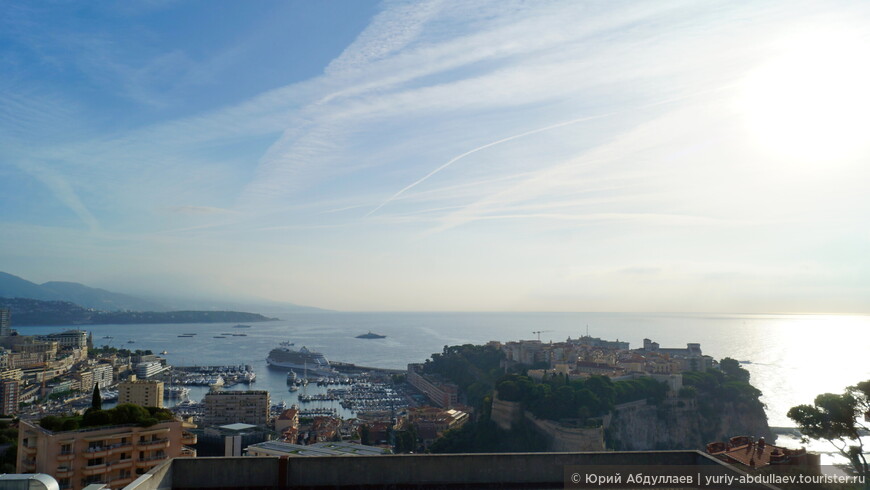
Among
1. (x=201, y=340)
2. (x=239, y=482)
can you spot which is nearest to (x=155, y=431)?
(x=239, y=482)

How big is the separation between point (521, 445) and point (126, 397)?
18932 millimetres

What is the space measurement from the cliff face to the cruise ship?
32141 millimetres

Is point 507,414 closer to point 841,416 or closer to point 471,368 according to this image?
point 841,416

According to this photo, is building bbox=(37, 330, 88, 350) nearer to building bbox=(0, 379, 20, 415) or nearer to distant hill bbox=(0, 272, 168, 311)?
building bbox=(0, 379, 20, 415)

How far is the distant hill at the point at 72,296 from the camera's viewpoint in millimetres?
170000

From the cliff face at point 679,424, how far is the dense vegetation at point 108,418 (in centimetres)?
1416

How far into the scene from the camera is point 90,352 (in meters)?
47.9

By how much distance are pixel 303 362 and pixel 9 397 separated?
24284 millimetres

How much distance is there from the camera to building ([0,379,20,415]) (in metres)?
27.8

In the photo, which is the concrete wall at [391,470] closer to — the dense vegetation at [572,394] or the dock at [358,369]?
the dense vegetation at [572,394]

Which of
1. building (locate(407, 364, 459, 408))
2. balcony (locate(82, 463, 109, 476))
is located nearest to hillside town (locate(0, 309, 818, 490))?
balcony (locate(82, 463, 109, 476))

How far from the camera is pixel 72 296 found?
187 metres

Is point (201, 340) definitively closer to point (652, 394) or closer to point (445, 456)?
point (652, 394)

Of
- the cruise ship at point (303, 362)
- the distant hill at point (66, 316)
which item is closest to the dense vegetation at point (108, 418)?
the cruise ship at point (303, 362)
